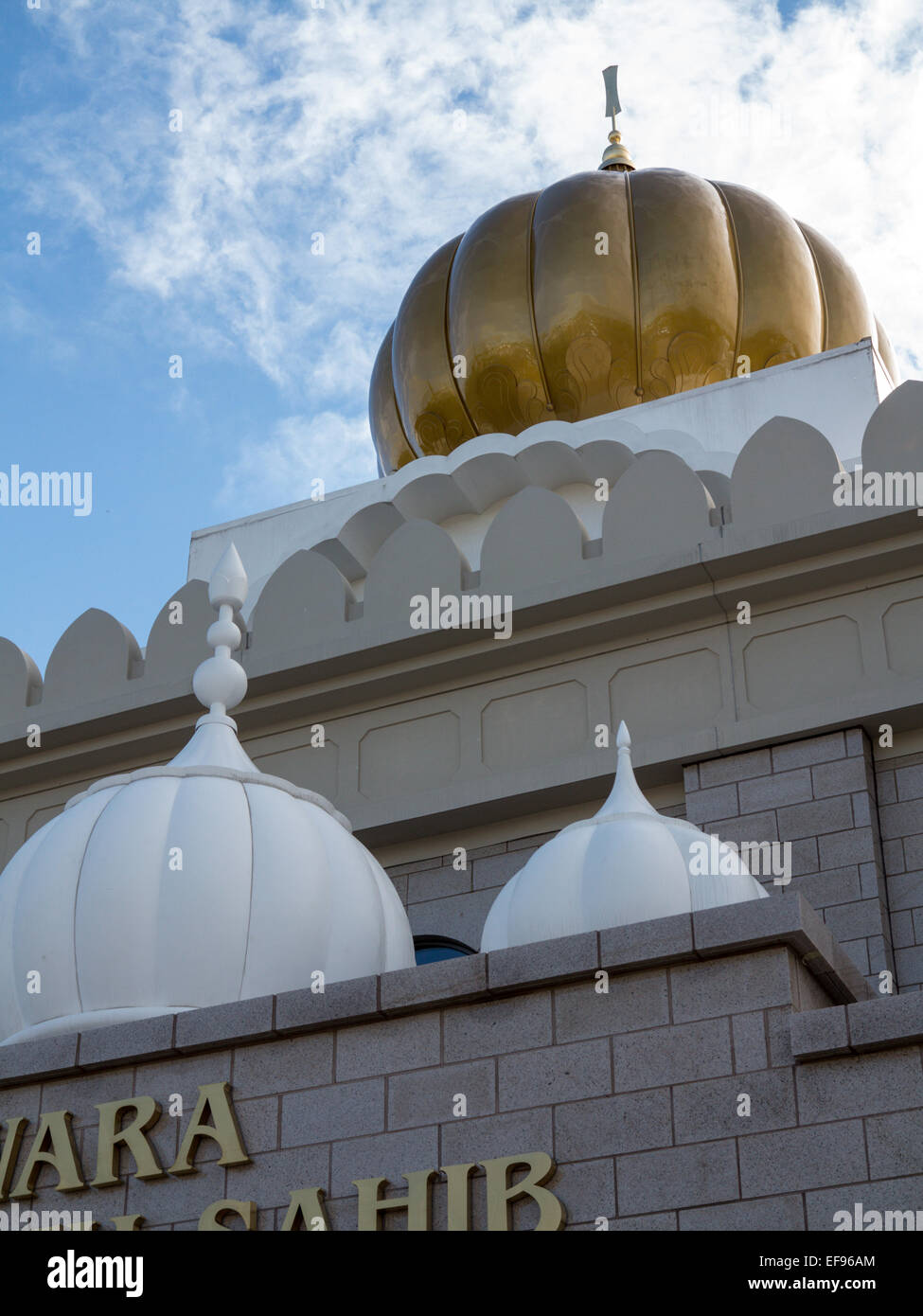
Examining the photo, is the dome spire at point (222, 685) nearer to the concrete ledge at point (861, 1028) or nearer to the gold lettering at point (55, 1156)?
the gold lettering at point (55, 1156)

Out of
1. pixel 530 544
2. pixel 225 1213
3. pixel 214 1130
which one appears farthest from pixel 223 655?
pixel 225 1213

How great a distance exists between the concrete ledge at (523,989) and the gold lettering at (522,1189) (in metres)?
0.67

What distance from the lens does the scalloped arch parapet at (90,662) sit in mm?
13141

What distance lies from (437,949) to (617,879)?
118 inches

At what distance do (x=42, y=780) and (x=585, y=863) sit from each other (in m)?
5.49

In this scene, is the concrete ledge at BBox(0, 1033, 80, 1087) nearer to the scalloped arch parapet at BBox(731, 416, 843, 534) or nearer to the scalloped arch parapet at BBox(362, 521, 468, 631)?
the scalloped arch parapet at BBox(362, 521, 468, 631)

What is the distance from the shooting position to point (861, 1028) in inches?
278

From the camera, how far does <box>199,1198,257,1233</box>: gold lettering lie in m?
7.70

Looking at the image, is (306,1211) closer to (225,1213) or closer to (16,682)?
(225,1213)

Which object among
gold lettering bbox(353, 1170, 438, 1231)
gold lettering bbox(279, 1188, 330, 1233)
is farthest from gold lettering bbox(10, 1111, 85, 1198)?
gold lettering bbox(353, 1170, 438, 1231)

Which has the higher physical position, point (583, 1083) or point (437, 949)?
point (437, 949)

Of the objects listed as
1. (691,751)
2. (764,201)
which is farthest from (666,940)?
(764,201)

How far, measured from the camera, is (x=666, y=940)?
755cm
